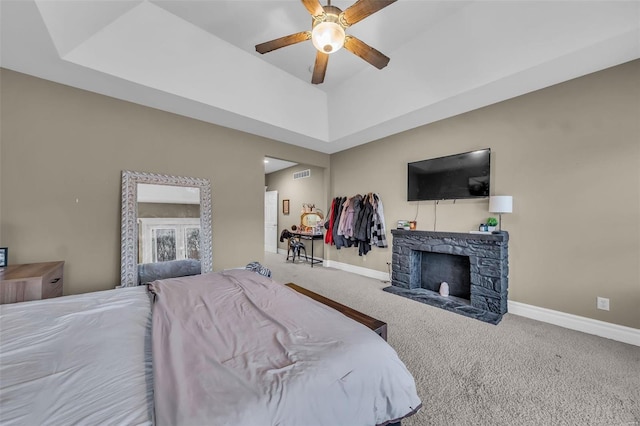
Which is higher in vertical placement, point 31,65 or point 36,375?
point 31,65

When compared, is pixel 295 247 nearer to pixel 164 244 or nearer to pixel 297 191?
pixel 297 191

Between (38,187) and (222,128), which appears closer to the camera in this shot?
(38,187)

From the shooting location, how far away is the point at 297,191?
662 cm

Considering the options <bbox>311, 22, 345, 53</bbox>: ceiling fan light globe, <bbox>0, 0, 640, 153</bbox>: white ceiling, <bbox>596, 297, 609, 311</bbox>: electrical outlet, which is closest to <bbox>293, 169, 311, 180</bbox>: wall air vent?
<bbox>0, 0, 640, 153</bbox>: white ceiling

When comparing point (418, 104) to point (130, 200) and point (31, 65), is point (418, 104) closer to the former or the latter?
point (130, 200)

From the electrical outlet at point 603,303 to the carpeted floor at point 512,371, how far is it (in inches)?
11.6

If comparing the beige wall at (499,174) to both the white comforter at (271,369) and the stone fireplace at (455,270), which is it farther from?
the white comforter at (271,369)

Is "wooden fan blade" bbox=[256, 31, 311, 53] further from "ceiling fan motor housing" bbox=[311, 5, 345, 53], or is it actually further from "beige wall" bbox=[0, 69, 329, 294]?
"beige wall" bbox=[0, 69, 329, 294]

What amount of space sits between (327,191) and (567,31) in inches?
155

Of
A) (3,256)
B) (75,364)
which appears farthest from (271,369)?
(3,256)

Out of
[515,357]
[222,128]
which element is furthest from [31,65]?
[515,357]

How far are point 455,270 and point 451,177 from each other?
1336 mm

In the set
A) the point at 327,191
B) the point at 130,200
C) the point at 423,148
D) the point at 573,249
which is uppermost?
the point at 423,148

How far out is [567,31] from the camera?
2.06 meters
